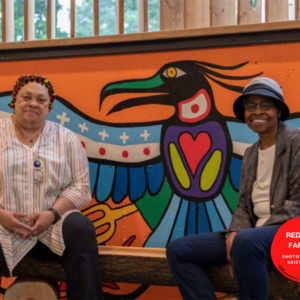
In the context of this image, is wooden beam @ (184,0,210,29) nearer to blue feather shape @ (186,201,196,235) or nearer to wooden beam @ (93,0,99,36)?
wooden beam @ (93,0,99,36)

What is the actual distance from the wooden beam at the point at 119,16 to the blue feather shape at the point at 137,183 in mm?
964

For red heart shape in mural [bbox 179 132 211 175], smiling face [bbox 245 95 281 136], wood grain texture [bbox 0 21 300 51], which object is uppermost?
wood grain texture [bbox 0 21 300 51]

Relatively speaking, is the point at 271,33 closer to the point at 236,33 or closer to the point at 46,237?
the point at 236,33

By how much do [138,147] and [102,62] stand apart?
2.13ft

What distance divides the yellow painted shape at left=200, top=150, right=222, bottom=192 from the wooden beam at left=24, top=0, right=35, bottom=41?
1.58 m

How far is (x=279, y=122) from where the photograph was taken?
8.07 feet

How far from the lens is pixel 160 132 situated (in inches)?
125

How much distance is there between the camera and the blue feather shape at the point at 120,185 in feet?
10.6

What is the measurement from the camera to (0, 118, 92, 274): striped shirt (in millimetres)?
2623

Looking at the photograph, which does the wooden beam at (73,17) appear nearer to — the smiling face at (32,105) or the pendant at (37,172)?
the smiling face at (32,105)

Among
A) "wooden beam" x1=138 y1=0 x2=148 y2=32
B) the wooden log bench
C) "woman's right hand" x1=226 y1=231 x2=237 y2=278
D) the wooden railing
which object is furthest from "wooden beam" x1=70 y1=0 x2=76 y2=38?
"woman's right hand" x1=226 y1=231 x2=237 y2=278

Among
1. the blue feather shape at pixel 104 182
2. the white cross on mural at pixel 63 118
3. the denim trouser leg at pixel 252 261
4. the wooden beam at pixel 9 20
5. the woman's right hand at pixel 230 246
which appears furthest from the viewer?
the wooden beam at pixel 9 20

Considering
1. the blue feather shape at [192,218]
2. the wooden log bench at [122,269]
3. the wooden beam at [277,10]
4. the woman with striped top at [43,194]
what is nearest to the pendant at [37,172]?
the woman with striped top at [43,194]

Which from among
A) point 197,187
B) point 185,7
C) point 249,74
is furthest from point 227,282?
point 185,7
